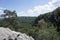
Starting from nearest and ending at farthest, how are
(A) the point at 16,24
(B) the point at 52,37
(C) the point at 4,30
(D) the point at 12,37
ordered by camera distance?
(D) the point at 12,37 → (C) the point at 4,30 → (B) the point at 52,37 → (A) the point at 16,24

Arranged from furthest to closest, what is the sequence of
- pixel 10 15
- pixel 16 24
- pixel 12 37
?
pixel 10 15, pixel 16 24, pixel 12 37

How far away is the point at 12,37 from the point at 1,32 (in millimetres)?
920

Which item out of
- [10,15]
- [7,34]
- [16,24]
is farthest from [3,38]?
[10,15]

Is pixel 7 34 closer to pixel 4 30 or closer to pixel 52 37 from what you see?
pixel 4 30

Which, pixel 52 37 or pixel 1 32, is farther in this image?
pixel 52 37

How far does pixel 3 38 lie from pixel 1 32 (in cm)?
61

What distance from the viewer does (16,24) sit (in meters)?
37.7

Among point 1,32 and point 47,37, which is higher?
point 1,32

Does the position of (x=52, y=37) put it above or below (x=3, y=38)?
below

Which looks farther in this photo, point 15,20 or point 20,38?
point 15,20

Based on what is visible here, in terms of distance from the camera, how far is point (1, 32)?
10703mm

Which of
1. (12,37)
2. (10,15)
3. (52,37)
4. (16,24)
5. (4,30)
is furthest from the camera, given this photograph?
(10,15)

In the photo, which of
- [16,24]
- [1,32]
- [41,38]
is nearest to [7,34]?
[1,32]

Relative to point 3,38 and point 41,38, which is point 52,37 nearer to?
point 41,38
